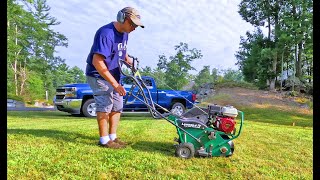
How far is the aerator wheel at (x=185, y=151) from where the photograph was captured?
11.6 ft

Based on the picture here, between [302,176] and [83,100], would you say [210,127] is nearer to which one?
[302,176]

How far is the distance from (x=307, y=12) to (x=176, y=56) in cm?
1546

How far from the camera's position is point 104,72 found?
3.53 metres

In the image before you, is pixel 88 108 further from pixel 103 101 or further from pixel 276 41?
pixel 276 41

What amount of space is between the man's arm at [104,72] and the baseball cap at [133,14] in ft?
1.87

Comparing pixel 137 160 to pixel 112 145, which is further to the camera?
pixel 112 145

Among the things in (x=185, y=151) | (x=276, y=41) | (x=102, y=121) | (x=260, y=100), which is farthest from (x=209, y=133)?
(x=276, y=41)

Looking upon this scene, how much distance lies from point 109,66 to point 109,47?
27 centimetres

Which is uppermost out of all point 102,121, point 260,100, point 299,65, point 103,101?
point 299,65

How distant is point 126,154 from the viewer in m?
3.49

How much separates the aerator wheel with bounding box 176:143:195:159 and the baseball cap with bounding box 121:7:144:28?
1520 mm

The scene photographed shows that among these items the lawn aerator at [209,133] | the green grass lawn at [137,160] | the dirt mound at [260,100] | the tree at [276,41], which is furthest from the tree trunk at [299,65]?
the lawn aerator at [209,133]

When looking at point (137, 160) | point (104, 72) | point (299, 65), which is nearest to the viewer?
point (137, 160)

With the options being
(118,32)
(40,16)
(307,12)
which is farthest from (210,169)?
(40,16)
